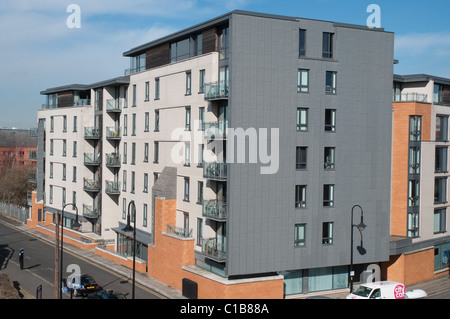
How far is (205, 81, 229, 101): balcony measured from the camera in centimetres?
2970

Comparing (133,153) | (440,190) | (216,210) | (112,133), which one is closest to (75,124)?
(112,133)

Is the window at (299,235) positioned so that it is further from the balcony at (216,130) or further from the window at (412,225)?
the window at (412,225)

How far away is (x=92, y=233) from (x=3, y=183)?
29.4 metres

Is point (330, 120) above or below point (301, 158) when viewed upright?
above

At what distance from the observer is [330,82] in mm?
31609

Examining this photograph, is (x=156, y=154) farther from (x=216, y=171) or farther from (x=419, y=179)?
(x=419, y=179)

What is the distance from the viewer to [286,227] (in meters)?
30.2

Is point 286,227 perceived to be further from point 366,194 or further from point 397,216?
point 397,216

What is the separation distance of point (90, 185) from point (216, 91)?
2480 centimetres

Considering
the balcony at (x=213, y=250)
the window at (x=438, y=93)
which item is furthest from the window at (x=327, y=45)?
the balcony at (x=213, y=250)

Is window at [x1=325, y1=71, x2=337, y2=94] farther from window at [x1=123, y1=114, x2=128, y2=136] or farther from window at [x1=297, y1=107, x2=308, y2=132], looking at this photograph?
window at [x1=123, y1=114, x2=128, y2=136]

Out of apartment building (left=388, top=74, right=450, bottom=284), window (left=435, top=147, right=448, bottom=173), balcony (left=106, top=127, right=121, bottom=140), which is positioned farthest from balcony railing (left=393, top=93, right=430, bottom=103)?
balcony (left=106, top=127, right=121, bottom=140)

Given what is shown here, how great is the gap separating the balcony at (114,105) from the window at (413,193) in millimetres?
25791

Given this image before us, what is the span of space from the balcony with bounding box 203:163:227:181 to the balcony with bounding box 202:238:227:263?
13.3 ft
